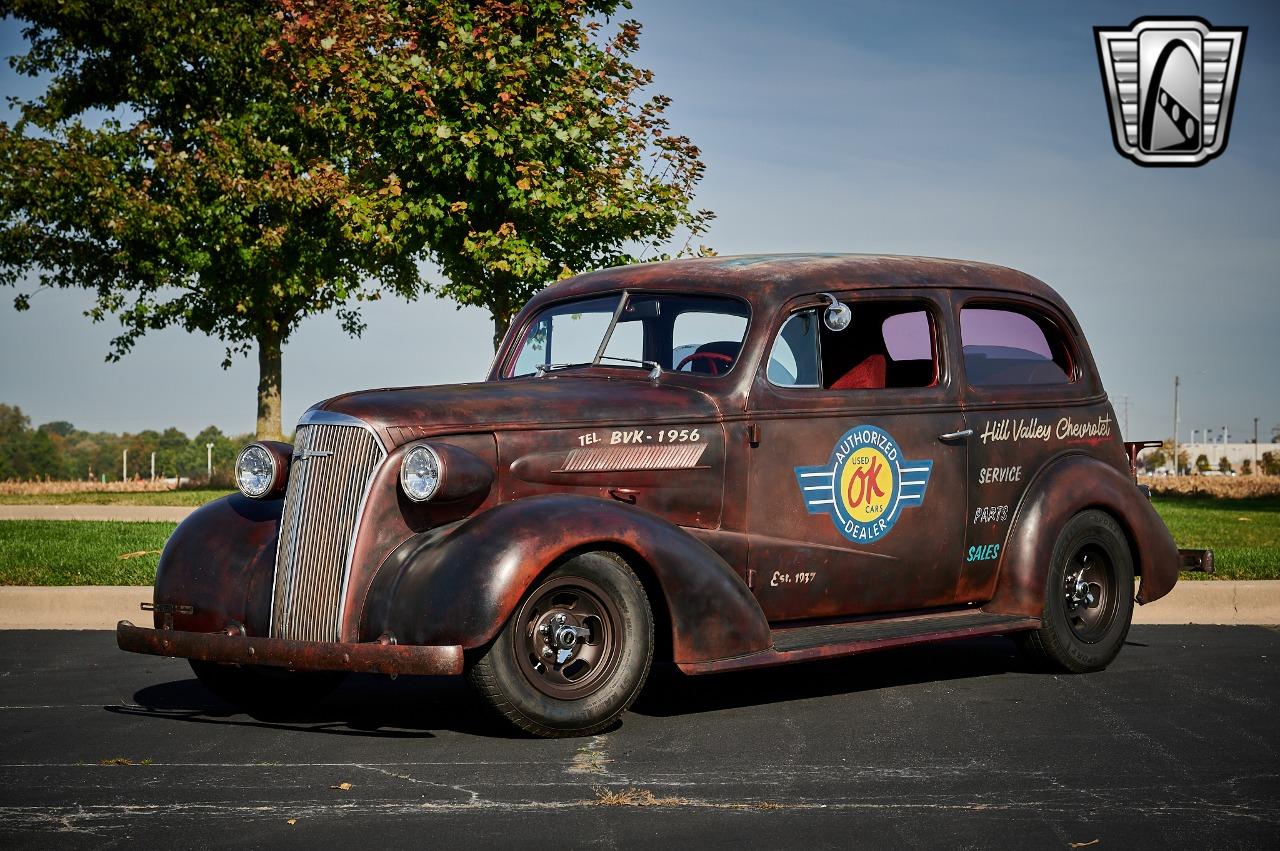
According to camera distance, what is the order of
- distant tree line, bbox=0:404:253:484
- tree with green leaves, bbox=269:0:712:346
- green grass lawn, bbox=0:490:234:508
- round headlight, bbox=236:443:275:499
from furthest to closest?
distant tree line, bbox=0:404:253:484, green grass lawn, bbox=0:490:234:508, tree with green leaves, bbox=269:0:712:346, round headlight, bbox=236:443:275:499

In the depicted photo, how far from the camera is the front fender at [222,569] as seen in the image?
248 inches

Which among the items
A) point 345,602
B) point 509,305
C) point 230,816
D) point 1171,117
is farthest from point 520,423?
point 509,305

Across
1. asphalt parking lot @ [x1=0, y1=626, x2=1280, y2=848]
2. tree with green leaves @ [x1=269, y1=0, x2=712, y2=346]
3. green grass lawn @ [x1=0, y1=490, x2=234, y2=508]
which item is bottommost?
asphalt parking lot @ [x1=0, y1=626, x2=1280, y2=848]

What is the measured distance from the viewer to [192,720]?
6.48 meters

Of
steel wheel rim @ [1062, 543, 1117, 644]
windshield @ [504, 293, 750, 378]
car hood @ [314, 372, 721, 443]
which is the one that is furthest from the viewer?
steel wheel rim @ [1062, 543, 1117, 644]

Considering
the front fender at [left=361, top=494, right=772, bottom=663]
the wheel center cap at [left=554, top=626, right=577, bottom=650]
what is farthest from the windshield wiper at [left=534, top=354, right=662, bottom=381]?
the wheel center cap at [left=554, top=626, right=577, bottom=650]

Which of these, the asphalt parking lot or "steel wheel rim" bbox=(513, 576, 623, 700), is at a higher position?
"steel wheel rim" bbox=(513, 576, 623, 700)

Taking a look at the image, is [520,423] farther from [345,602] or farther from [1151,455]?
[1151,455]

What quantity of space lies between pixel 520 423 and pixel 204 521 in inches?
67.3

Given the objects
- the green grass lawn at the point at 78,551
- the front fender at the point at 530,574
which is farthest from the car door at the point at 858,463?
the green grass lawn at the point at 78,551

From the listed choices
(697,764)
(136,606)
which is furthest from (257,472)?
(136,606)

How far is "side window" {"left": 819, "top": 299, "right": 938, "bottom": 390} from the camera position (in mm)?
7332

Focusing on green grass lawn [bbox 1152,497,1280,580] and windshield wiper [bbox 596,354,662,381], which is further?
green grass lawn [bbox 1152,497,1280,580]

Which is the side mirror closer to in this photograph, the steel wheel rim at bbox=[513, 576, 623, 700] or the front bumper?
the steel wheel rim at bbox=[513, 576, 623, 700]
